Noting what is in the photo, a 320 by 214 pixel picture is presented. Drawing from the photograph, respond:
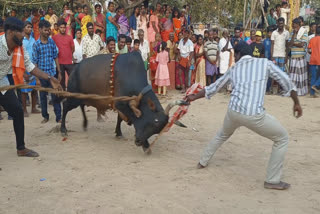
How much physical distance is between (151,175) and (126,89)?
4.72ft

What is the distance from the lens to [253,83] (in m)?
4.20

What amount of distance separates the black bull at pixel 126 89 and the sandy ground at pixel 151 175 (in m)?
0.47

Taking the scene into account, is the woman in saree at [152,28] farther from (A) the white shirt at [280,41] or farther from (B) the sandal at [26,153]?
(B) the sandal at [26,153]

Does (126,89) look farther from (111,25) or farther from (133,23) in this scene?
(133,23)

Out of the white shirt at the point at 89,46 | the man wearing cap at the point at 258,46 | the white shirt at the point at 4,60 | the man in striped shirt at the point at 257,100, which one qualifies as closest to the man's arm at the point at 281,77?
→ the man in striped shirt at the point at 257,100

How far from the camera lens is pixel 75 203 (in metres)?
4.00

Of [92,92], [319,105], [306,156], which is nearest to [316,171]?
[306,156]

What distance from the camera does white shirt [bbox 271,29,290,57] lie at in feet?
34.7

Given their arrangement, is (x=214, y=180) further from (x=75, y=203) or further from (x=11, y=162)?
(x=11, y=162)

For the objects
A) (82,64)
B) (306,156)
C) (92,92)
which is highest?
(82,64)

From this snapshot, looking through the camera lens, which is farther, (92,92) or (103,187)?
(92,92)

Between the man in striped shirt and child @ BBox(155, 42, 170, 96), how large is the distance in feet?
20.3

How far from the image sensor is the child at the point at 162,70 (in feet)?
34.9

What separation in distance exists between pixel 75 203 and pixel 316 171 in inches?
121
